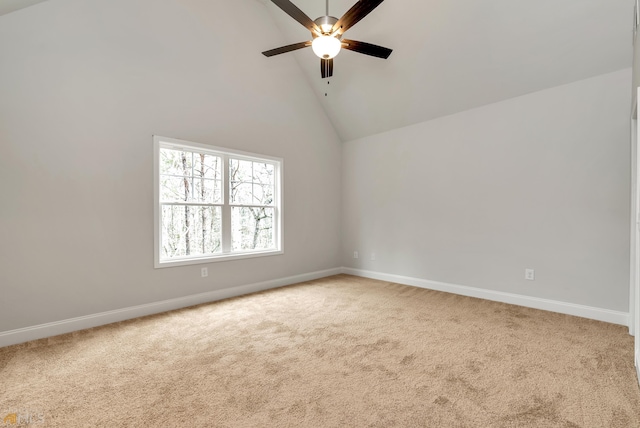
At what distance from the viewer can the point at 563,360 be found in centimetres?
231

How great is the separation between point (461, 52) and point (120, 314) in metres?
4.88

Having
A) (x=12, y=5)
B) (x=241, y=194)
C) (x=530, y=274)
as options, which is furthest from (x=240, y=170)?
(x=530, y=274)

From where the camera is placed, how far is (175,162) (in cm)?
373

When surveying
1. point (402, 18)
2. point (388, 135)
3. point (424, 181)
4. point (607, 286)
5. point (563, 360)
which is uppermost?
point (402, 18)

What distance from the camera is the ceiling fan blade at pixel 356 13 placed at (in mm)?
2389

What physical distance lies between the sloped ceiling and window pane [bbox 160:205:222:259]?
2.63 metres

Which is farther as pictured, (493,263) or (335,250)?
(335,250)

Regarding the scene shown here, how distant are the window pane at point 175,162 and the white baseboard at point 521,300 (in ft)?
11.2

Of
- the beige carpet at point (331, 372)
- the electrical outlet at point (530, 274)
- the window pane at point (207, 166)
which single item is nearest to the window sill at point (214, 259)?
the beige carpet at point (331, 372)

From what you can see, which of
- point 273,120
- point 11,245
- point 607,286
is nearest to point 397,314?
point 607,286

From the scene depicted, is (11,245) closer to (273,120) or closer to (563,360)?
(273,120)

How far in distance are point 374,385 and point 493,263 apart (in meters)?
2.74

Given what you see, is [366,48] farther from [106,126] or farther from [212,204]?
[106,126]

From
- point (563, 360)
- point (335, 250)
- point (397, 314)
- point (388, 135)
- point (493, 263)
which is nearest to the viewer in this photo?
point (563, 360)
